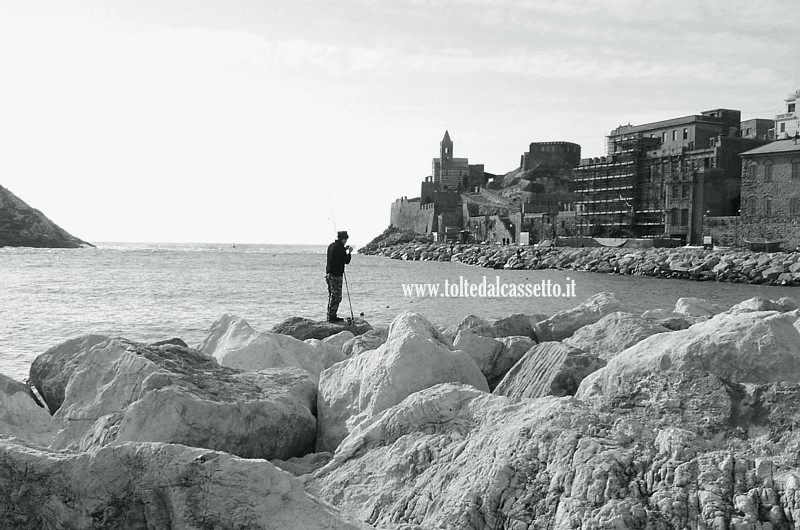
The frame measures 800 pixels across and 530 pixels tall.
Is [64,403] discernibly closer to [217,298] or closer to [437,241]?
[217,298]

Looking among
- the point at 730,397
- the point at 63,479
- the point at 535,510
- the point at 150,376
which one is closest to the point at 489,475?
the point at 535,510

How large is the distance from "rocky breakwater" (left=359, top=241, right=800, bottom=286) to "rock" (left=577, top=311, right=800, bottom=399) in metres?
33.5

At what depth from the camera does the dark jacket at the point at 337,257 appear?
1170 centimetres

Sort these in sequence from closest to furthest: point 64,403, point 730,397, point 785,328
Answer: point 730,397 < point 785,328 < point 64,403

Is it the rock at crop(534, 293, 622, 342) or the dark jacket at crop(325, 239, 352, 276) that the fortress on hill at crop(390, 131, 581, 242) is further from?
the rock at crop(534, 293, 622, 342)

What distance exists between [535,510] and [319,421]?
7.71 ft

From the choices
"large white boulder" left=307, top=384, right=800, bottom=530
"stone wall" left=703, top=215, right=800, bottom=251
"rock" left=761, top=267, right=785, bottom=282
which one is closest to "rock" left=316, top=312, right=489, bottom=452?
"large white boulder" left=307, top=384, right=800, bottom=530

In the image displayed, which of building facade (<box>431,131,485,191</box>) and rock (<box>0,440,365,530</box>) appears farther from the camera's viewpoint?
building facade (<box>431,131,485,191</box>)

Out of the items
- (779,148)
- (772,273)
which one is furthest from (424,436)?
(779,148)

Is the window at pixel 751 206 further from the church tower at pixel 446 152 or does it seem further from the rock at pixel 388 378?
the church tower at pixel 446 152

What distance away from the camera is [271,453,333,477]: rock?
4.21m

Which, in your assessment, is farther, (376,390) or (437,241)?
(437,241)

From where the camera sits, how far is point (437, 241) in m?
91.1

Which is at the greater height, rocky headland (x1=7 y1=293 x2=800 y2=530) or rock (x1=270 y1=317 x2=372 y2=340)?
rocky headland (x1=7 y1=293 x2=800 y2=530)
